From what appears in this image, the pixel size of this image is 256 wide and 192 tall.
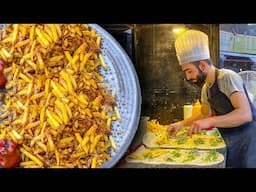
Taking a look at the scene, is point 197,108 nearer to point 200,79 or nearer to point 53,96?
Result: point 200,79

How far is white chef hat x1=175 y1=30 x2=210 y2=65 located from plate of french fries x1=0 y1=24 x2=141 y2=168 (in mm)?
506

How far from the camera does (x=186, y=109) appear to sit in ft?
16.8

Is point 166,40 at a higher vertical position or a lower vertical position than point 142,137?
higher

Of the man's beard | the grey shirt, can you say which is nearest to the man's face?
the man's beard

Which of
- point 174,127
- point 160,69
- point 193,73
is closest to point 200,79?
point 193,73

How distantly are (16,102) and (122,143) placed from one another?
1062mm

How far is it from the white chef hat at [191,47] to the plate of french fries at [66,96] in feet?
1.66

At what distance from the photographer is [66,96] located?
4961 mm

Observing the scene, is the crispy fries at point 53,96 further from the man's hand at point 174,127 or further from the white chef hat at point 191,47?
the white chef hat at point 191,47

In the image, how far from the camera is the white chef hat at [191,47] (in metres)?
5.06

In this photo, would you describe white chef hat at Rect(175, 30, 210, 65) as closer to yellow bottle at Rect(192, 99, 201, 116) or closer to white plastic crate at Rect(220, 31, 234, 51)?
white plastic crate at Rect(220, 31, 234, 51)

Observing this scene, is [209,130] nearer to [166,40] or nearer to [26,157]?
[166,40]
